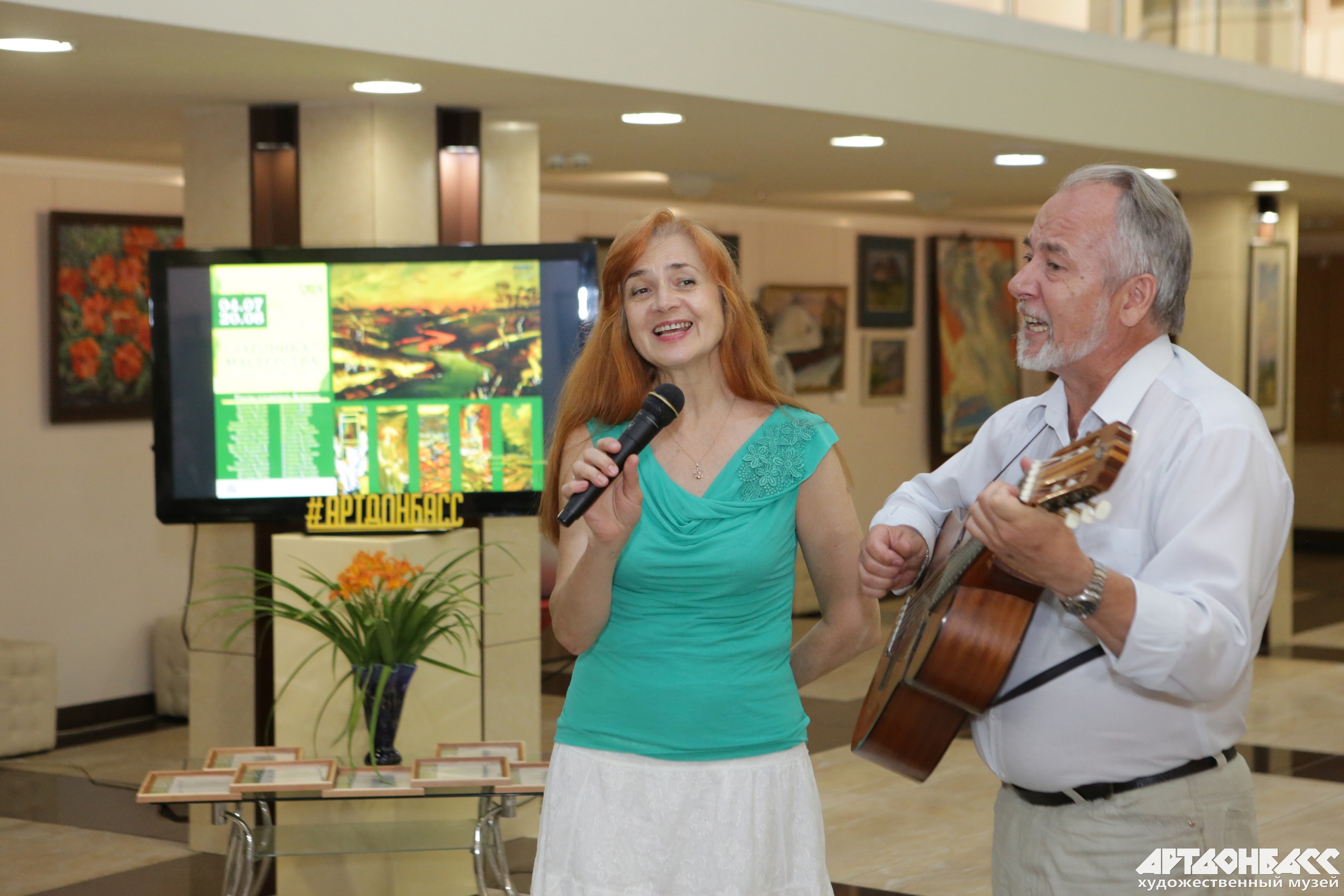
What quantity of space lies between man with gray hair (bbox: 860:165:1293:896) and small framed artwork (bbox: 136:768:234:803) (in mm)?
2439

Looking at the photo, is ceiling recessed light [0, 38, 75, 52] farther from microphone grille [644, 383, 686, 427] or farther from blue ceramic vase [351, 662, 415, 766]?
microphone grille [644, 383, 686, 427]

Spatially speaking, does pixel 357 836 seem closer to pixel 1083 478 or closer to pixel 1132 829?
pixel 1132 829

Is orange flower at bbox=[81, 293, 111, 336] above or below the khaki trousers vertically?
above

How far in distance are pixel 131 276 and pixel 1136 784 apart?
263 inches

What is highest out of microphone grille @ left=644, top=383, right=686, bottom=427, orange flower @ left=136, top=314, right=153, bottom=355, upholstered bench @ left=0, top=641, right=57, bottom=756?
orange flower @ left=136, top=314, right=153, bottom=355

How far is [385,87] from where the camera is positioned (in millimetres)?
4723

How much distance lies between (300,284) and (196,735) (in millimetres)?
1689

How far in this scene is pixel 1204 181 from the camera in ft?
27.0

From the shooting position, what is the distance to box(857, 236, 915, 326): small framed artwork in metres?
11.5

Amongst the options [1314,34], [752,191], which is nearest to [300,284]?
[752,191]

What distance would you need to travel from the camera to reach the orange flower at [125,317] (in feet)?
25.1

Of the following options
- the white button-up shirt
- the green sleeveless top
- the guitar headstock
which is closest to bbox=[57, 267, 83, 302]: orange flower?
the green sleeveless top

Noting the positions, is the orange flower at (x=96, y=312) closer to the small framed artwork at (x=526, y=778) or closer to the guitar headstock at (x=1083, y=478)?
the small framed artwork at (x=526, y=778)

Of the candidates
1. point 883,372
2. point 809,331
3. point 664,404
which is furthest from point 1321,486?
point 664,404
